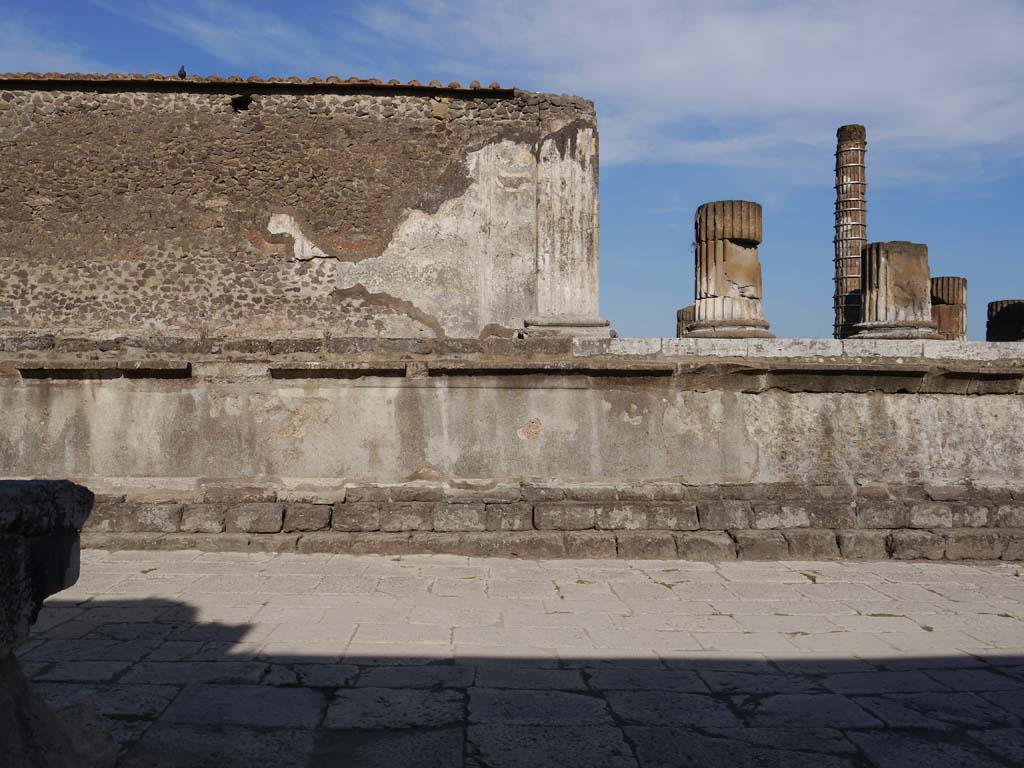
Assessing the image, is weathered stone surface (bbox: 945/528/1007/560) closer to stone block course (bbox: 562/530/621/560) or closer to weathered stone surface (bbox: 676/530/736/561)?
weathered stone surface (bbox: 676/530/736/561)

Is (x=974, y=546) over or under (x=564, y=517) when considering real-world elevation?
under

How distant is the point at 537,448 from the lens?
6195 millimetres

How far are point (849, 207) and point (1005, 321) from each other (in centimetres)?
1139

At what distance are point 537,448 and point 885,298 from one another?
3851mm

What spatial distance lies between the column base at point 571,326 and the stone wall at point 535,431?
56.1 inches

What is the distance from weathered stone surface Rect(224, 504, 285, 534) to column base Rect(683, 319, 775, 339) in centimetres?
371

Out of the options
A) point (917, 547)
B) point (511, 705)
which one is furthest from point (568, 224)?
point (511, 705)

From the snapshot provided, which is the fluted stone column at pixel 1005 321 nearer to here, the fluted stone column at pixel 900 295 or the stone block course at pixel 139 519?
the fluted stone column at pixel 900 295

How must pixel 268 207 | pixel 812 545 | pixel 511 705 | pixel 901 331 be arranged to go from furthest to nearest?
pixel 268 207 < pixel 901 331 < pixel 812 545 < pixel 511 705

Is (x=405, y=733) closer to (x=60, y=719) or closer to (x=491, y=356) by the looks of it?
(x=60, y=719)

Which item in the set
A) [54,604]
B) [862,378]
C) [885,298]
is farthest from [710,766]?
[885,298]

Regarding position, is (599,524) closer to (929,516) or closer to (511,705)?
(929,516)

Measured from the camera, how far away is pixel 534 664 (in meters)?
3.50

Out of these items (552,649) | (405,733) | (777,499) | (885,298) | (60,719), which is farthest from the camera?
(885,298)
